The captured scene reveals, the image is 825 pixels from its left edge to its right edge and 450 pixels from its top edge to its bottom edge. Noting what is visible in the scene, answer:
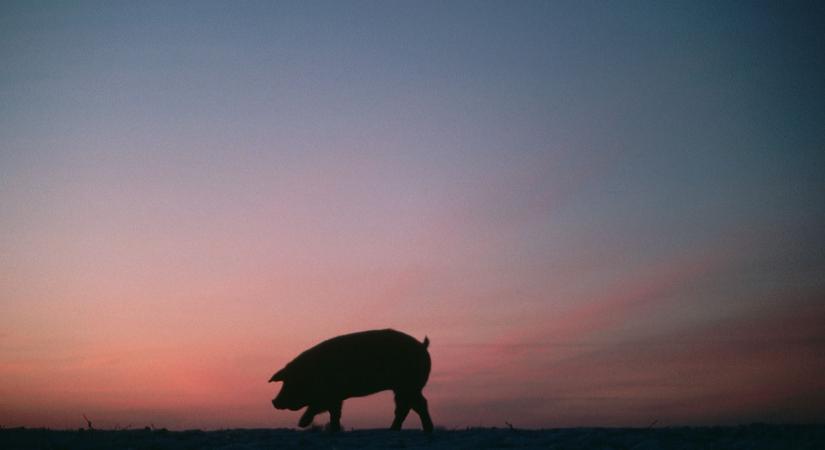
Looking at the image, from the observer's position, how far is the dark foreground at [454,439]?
38.9ft

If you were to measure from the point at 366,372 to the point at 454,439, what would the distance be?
3.28 meters

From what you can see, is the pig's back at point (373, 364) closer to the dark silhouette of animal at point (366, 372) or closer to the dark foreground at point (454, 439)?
the dark silhouette of animal at point (366, 372)

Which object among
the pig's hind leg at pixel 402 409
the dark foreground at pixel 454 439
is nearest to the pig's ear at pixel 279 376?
the dark foreground at pixel 454 439

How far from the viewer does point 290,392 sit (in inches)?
666

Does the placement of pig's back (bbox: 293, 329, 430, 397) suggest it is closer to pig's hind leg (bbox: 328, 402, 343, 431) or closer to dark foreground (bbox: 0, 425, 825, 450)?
pig's hind leg (bbox: 328, 402, 343, 431)

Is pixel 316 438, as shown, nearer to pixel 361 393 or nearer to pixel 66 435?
pixel 361 393

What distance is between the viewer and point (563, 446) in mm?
11719

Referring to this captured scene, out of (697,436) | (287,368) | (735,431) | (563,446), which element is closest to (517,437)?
(563,446)

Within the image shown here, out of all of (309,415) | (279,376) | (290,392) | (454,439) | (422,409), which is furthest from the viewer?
(279,376)

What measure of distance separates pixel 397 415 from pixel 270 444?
13.3ft

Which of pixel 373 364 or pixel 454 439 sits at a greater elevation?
pixel 373 364

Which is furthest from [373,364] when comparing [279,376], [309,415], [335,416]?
[279,376]

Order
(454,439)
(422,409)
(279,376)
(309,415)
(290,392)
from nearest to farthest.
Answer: (454,439), (422,409), (309,415), (290,392), (279,376)

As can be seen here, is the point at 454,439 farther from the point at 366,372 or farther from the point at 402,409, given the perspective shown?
the point at 366,372
